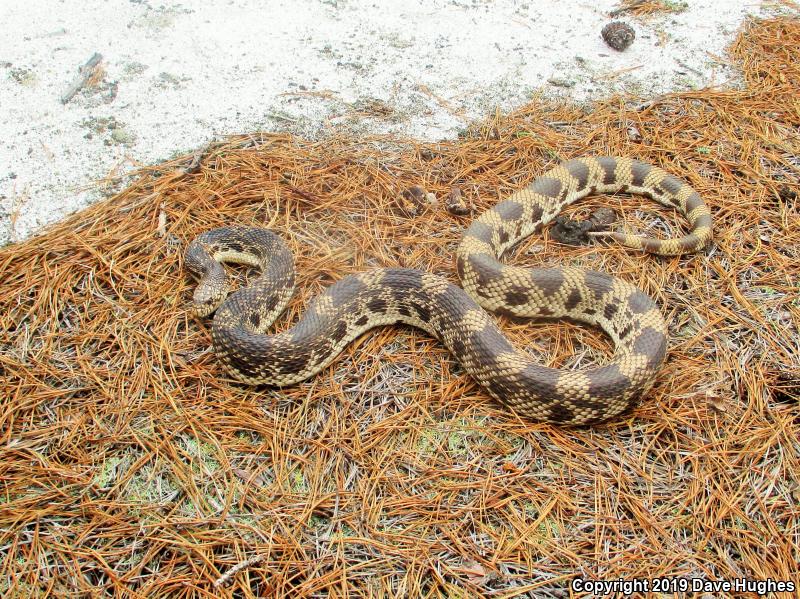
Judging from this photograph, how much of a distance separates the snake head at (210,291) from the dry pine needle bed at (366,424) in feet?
0.53

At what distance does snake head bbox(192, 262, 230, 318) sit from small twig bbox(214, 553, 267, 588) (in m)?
2.02

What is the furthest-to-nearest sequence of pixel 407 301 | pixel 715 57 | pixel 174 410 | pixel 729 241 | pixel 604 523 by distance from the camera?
pixel 715 57 < pixel 729 241 < pixel 407 301 < pixel 174 410 < pixel 604 523

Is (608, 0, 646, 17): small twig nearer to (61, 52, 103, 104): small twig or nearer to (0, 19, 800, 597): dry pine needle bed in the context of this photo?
(0, 19, 800, 597): dry pine needle bed

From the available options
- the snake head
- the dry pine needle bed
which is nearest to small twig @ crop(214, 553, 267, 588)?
the dry pine needle bed

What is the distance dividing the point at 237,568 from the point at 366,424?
1242mm

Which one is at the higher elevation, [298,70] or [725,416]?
[298,70]

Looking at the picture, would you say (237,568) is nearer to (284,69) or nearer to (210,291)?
(210,291)

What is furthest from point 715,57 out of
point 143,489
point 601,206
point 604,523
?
point 143,489

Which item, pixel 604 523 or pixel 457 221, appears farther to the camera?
pixel 457 221

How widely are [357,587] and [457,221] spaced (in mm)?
3356

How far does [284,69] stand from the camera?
6.70m

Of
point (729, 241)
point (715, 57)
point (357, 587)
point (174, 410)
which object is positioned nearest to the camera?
point (357, 587)

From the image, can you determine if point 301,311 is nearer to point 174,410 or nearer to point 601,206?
point 174,410

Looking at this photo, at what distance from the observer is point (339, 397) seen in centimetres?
428
